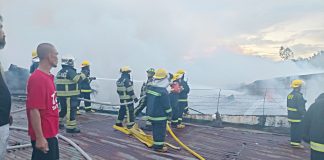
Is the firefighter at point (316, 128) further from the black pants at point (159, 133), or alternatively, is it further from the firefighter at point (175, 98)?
the firefighter at point (175, 98)

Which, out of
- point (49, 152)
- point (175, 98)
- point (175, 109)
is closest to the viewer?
point (49, 152)

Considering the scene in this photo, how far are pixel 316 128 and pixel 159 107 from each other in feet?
9.70

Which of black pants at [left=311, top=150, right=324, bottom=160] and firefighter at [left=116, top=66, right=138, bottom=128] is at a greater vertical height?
firefighter at [left=116, top=66, right=138, bottom=128]

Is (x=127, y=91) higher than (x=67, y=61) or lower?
lower

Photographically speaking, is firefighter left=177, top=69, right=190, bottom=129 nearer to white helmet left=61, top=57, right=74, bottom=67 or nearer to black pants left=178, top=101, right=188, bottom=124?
black pants left=178, top=101, right=188, bottom=124

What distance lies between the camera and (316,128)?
3.19m

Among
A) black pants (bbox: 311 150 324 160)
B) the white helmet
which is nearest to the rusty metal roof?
the white helmet

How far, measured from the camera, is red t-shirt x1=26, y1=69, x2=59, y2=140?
8.59 feet

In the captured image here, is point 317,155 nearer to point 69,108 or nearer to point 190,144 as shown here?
point 190,144

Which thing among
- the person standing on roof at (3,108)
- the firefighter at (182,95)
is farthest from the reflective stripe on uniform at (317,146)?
the firefighter at (182,95)

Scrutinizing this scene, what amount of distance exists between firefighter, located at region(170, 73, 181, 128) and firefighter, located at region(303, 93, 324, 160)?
4315mm

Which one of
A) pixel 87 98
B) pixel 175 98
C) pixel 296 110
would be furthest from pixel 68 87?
pixel 296 110

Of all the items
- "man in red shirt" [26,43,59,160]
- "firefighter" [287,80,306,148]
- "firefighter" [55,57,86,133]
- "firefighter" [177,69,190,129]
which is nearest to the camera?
"man in red shirt" [26,43,59,160]

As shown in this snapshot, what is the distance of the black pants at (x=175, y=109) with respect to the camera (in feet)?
24.8
